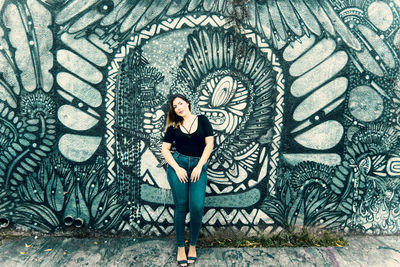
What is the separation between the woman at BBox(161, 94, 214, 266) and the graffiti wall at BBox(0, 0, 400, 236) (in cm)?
48

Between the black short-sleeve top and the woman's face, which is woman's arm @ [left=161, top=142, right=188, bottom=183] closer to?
the black short-sleeve top

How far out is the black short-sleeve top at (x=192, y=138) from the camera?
2.72 meters

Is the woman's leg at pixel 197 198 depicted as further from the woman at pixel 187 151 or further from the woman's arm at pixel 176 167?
the woman's arm at pixel 176 167

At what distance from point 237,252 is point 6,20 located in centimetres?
378

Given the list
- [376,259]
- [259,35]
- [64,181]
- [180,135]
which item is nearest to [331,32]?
[259,35]

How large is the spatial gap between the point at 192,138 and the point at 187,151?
0.49ft

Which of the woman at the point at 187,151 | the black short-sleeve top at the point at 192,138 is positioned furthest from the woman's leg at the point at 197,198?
the black short-sleeve top at the point at 192,138

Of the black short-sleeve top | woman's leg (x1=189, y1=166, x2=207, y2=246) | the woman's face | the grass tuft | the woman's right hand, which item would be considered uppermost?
the woman's face

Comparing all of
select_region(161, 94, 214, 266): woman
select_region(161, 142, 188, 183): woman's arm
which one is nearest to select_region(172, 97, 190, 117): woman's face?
select_region(161, 94, 214, 266): woman

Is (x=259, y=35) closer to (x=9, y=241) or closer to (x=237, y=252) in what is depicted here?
(x=237, y=252)

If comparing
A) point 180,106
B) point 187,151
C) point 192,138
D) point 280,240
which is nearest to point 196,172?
point 187,151

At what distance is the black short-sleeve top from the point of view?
2.72m

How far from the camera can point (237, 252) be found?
3.19 metres

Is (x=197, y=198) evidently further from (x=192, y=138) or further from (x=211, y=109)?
(x=211, y=109)
